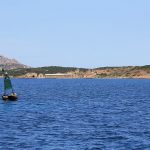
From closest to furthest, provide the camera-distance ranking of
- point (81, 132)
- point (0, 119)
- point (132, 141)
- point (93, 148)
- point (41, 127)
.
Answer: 1. point (93, 148)
2. point (132, 141)
3. point (81, 132)
4. point (41, 127)
5. point (0, 119)

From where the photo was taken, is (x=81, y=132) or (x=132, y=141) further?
(x=81, y=132)

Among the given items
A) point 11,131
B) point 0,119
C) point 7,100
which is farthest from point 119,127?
point 7,100

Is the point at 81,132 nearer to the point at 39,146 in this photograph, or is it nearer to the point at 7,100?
the point at 39,146

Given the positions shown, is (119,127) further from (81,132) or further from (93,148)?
(93,148)

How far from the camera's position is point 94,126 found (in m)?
67.0

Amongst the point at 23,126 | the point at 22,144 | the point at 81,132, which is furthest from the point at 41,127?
the point at 22,144

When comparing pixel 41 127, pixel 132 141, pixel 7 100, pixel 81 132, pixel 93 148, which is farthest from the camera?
pixel 7 100

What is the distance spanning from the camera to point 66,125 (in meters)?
68.0

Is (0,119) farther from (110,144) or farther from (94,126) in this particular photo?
(110,144)

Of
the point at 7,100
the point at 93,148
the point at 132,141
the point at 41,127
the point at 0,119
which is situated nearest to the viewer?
the point at 93,148

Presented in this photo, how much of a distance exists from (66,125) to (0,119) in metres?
13.9

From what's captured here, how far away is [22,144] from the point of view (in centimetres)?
5147

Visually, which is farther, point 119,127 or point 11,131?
point 119,127

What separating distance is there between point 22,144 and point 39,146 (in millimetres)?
2217
